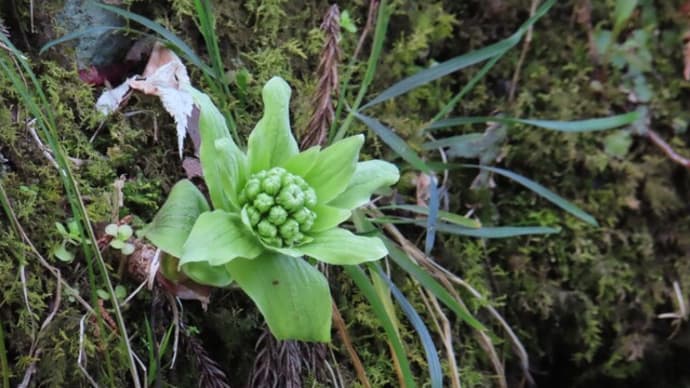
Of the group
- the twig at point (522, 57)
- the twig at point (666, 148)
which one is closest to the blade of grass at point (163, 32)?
the twig at point (522, 57)

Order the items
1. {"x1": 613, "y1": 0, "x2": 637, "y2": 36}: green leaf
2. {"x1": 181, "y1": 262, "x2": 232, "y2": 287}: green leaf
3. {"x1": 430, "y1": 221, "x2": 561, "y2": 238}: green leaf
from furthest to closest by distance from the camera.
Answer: {"x1": 613, "y1": 0, "x2": 637, "y2": 36}: green leaf → {"x1": 430, "y1": 221, "x2": 561, "y2": 238}: green leaf → {"x1": 181, "y1": 262, "x2": 232, "y2": 287}: green leaf

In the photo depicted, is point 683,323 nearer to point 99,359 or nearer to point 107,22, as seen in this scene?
point 99,359

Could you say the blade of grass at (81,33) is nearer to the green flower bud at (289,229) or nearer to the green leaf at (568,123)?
the green flower bud at (289,229)

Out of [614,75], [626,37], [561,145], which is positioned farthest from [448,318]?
[626,37]

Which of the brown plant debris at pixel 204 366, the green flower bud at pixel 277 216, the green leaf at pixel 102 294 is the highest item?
the green flower bud at pixel 277 216

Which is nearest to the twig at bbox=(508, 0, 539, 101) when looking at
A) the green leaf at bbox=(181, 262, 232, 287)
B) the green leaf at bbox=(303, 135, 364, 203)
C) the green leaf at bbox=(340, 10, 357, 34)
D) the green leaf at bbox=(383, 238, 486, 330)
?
the green leaf at bbox=(340, 10, 357, 34)

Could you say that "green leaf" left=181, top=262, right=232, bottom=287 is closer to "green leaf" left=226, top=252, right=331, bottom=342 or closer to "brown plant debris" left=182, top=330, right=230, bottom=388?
"green leaf" left=226, top=252, right=331, bottom=342
